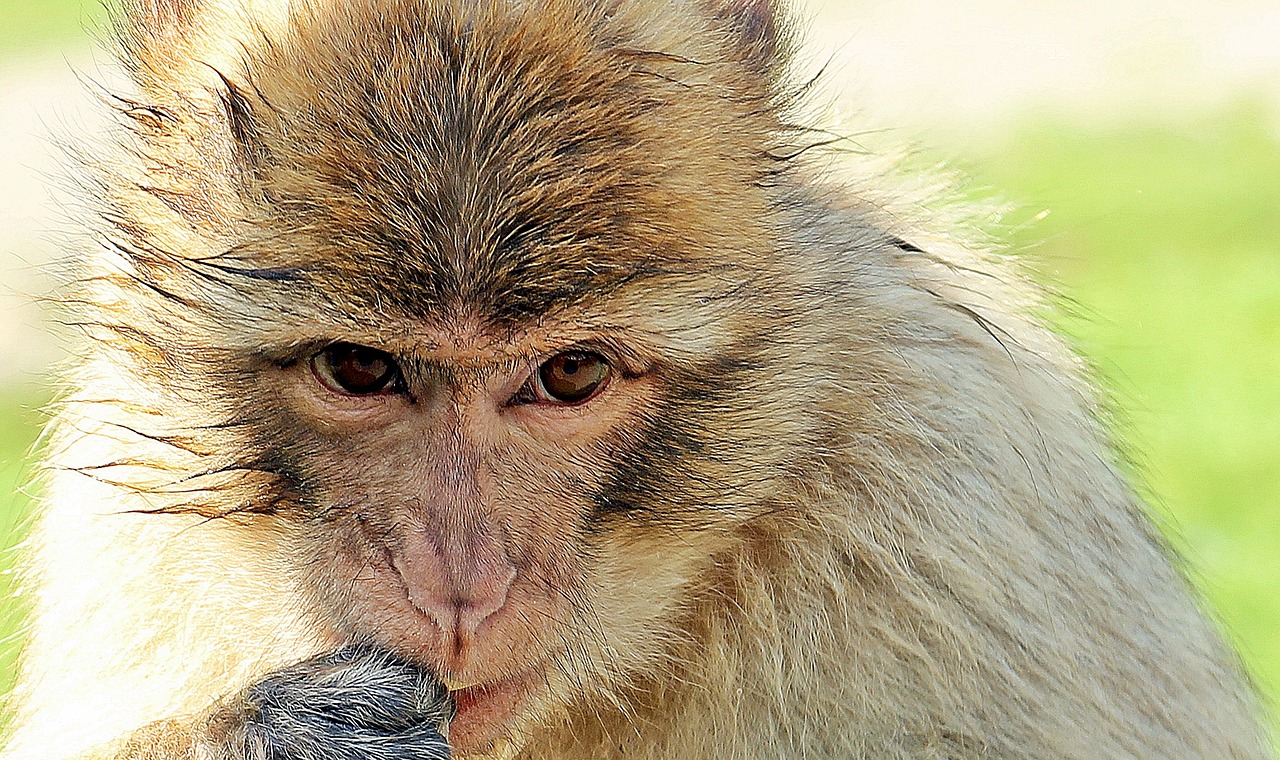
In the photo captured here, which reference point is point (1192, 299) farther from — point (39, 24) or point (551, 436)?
point (39, 24)

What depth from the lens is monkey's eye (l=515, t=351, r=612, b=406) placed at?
7.59ft

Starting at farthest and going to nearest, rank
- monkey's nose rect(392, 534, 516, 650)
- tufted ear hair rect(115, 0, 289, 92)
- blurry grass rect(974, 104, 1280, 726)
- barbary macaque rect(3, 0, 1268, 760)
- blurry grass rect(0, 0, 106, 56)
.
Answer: blurry grass rect(0, 0, 106, 56), blurry grass rect(974, 104, 1280, 726), tufted ear hair rect(115, 0, 289, 92), barbary macaque rect(3, 0, 1268, 760), monkey's nose rect(392, 534, 516, 650)

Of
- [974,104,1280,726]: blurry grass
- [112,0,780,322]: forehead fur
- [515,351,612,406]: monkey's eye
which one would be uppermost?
[112,0,780,322]: forehead fur

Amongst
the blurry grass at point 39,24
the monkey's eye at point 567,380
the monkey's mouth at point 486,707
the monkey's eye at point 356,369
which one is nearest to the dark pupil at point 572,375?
the monkey's eye at point 567,380

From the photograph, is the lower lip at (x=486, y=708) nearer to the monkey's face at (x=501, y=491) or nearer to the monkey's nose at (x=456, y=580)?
the monkey's face at (x=501, y=491)

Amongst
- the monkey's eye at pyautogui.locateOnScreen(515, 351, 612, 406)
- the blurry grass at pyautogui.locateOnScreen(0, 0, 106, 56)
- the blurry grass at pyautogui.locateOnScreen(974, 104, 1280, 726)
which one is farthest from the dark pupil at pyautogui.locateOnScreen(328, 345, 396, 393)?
the blurry grass at pyautogui.locateOnScreen(0, 0, 106, 56)

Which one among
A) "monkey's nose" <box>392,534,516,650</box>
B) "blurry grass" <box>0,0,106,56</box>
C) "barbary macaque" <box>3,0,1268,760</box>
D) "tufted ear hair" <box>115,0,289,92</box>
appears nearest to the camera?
"monkey's nose" <box>392,534,516,650</box>

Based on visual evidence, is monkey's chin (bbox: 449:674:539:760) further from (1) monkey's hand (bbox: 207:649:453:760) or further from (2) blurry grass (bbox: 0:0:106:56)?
(2) blurry grass (bbox: 0:0:106:56)

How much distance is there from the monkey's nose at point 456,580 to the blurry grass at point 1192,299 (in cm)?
228

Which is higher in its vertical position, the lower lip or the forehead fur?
the forehead fur

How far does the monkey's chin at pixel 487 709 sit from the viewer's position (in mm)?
2262

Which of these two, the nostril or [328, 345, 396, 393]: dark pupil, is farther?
[328, 345, 396, 393]: dark pupil

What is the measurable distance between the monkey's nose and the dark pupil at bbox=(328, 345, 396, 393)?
0.25 meters

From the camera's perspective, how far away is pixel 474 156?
2.23 metres
